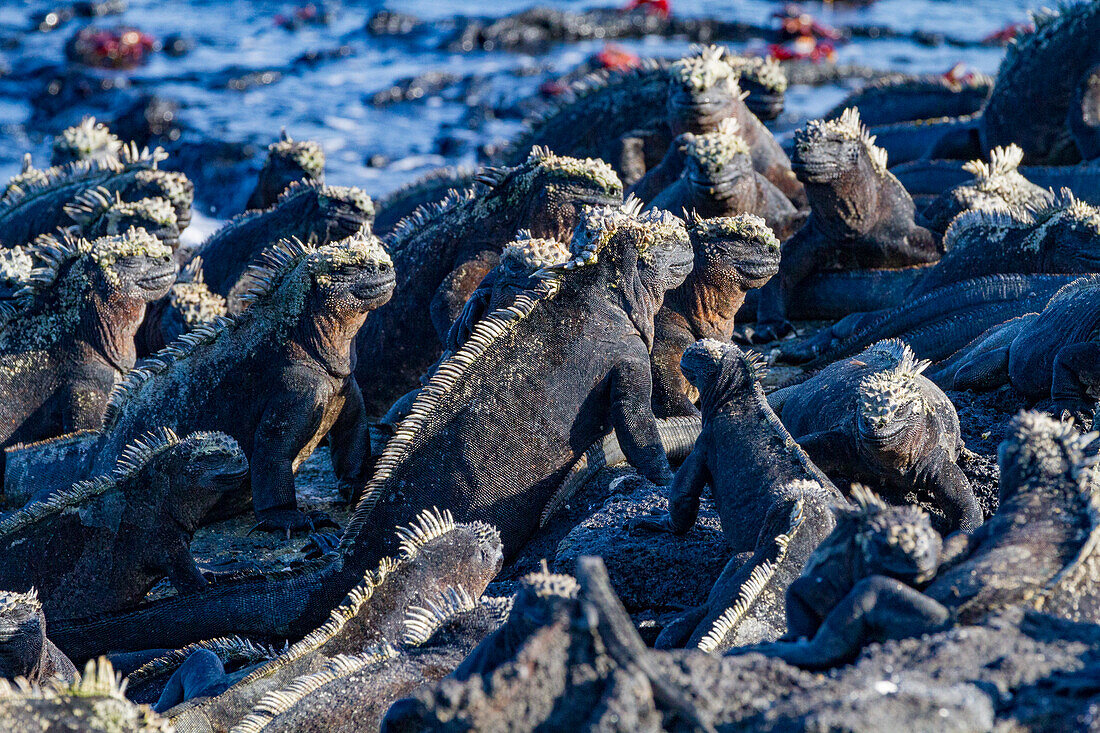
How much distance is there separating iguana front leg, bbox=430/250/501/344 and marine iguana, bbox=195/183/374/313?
0.66m

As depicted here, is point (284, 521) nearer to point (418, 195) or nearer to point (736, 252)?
point (736, 252)

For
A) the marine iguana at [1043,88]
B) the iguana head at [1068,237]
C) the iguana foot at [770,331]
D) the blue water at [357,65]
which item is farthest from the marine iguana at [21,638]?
the blue water at [357,65]

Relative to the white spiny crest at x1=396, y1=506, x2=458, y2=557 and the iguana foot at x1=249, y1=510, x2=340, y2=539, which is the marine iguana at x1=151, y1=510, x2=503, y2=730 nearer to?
the white spiny crest at x1=396, y1=506, x2=458, y2=557

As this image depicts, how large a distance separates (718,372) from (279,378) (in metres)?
1.82

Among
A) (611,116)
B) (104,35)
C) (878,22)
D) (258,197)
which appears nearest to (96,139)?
(258,197)

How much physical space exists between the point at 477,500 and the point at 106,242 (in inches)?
93.3

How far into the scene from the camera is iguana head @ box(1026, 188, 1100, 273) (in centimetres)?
579

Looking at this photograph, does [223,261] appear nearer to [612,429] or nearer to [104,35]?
[612,429]

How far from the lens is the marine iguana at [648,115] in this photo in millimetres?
7500

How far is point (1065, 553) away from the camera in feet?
9.65

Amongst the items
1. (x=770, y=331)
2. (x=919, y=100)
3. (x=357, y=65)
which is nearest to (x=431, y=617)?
(x=770, y=331)

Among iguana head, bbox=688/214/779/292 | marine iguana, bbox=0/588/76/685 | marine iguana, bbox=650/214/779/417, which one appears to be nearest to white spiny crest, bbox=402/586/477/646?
marine iguana, bbox=0/588/76/685

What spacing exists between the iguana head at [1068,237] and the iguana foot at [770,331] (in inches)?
49.6

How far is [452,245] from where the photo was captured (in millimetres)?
6172
